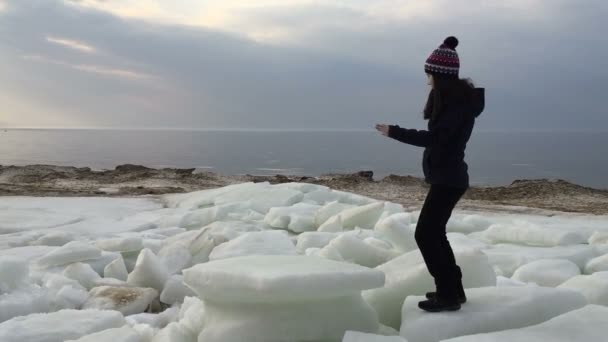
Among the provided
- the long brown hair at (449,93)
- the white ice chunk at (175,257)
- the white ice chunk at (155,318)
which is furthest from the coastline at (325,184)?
the long brown hair at (449,93)

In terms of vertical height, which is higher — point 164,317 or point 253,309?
point 253,309

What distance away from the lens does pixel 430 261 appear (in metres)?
2.77

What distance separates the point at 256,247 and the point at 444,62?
8.44 feet

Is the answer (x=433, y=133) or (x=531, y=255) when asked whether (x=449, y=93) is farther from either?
(x=531, y=255)

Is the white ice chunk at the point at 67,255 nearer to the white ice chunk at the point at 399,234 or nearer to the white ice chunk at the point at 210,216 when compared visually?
the white ice chunk at the point at 210,216

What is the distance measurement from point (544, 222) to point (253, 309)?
6.24m

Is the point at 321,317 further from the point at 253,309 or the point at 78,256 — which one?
the point at 78,256

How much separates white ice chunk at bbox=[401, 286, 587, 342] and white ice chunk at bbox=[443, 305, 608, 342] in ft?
0.49

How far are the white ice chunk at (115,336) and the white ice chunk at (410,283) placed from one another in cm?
126

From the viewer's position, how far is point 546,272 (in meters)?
4.28

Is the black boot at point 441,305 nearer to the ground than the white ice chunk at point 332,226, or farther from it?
farther from it

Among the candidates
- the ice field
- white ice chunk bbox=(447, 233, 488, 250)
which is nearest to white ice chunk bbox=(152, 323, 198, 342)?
the ice field

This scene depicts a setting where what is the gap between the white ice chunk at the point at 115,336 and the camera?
287 cm

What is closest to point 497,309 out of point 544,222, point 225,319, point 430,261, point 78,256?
point 430,261
